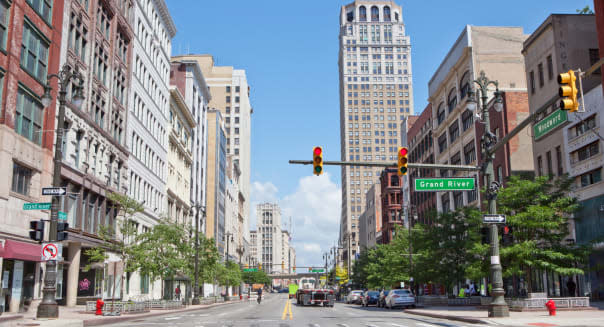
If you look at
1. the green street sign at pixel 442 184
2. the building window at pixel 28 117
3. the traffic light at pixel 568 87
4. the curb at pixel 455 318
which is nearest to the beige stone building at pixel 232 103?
the building window at pixel 28 117

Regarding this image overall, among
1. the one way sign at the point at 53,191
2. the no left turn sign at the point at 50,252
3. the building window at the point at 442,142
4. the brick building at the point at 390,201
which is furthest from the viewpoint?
the brick building at the point at 390,201

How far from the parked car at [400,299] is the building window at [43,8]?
31.9 metres

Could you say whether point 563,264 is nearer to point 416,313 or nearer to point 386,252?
point 416,313

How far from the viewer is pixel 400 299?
44375 millimetres

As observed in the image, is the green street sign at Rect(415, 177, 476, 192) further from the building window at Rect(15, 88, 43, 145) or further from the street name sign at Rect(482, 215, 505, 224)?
the building window at Rect(15, 88, 43, 145)

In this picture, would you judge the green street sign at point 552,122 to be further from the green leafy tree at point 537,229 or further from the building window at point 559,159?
the building window at point 559,159

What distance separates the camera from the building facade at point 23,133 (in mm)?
30625

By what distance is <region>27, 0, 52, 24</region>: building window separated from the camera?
34.7m

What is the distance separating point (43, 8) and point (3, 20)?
19.4ft

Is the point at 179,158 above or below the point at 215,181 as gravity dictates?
below

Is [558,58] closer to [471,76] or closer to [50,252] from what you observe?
[471,76]

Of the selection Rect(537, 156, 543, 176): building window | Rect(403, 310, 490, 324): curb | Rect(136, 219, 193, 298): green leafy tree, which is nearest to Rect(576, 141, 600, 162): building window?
Rect(537, 156, 543, 176): building window

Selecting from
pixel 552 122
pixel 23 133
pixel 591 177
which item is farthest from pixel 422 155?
pixel 552 122

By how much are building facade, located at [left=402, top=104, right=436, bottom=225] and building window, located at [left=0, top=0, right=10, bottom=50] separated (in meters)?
59.7
